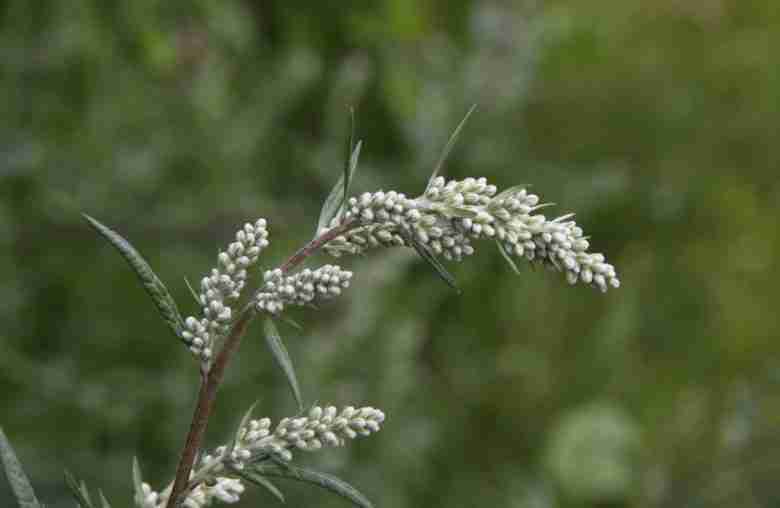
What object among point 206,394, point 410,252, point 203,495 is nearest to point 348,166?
point 206,394

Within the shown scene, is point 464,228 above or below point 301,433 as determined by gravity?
above

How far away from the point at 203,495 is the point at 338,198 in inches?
16.0

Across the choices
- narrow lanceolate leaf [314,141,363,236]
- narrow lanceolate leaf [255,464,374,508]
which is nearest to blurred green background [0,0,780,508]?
narrow lanceolate leaf [314,141,363,236]

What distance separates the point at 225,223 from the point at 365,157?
2.36 feet

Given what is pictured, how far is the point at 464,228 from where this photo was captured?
1317 millimetres

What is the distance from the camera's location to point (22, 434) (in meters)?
3.99

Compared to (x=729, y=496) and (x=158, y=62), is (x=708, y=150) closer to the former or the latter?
(x=729, y=496)

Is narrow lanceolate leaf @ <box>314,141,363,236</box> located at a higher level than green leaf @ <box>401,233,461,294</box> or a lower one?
higher

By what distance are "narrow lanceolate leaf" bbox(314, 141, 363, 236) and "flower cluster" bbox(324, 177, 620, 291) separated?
26mm

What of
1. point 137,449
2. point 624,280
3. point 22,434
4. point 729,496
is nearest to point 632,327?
point 624,280

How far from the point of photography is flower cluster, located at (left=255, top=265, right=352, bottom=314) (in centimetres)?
127

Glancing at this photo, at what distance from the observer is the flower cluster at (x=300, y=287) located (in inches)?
50.0

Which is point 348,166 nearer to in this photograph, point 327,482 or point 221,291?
point 221,291

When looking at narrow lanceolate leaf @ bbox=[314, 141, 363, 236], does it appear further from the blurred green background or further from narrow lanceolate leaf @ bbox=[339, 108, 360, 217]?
the blurred green background
